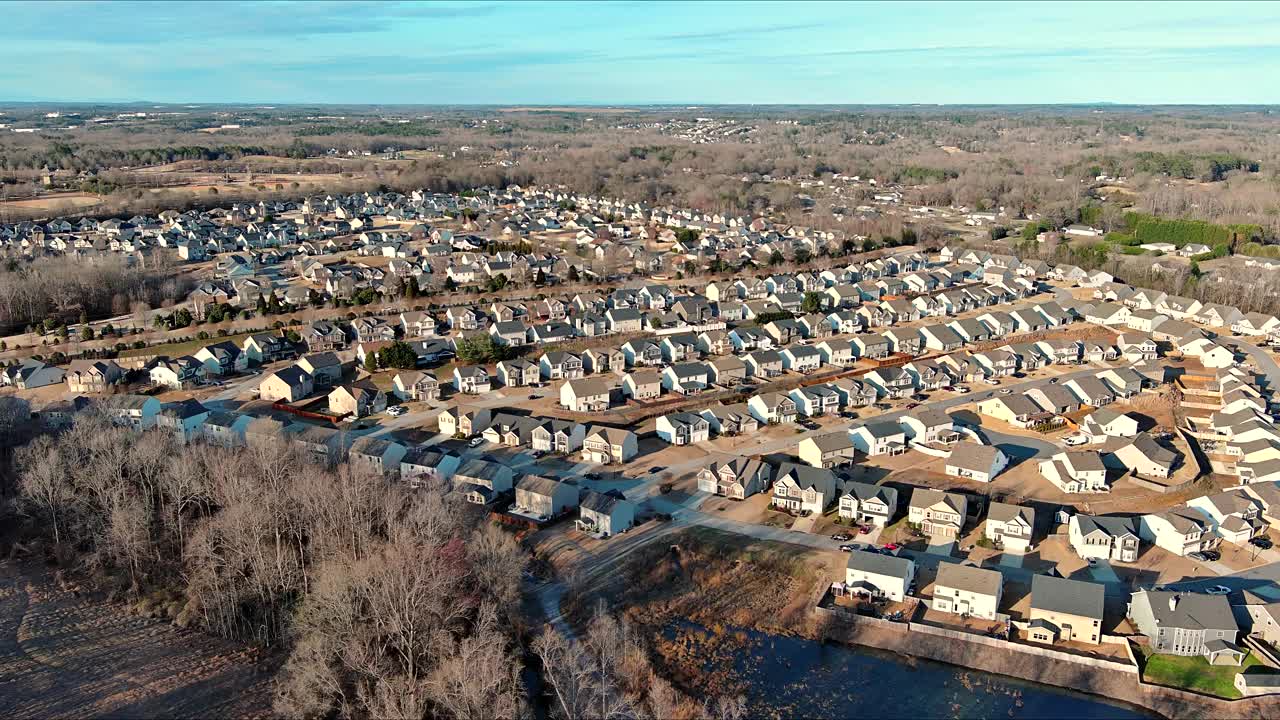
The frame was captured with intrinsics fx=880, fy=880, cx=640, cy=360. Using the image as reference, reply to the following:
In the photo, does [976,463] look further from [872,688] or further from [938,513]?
[872,688]

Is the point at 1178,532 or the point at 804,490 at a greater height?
the point at 804,490

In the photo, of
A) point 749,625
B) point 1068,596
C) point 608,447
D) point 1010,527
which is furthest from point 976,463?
point 608,447

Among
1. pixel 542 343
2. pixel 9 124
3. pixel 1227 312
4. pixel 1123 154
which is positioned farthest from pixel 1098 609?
pixel 9 124

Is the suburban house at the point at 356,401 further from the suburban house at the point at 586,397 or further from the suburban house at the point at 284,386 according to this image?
the suburban house at the point at 586,397

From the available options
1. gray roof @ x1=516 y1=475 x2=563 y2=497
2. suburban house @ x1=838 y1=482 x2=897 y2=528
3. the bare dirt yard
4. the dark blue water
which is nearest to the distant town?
suburban house @ x1=838 y1=482 x2=897 y2=528

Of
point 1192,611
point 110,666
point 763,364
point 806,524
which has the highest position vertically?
point 763,364

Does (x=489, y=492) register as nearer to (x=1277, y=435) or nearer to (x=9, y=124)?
(x=1277, y=435)

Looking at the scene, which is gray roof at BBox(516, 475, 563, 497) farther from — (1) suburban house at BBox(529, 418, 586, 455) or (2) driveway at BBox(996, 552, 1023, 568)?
(2) driveway at BBox(996, 552, 1023, 568)
